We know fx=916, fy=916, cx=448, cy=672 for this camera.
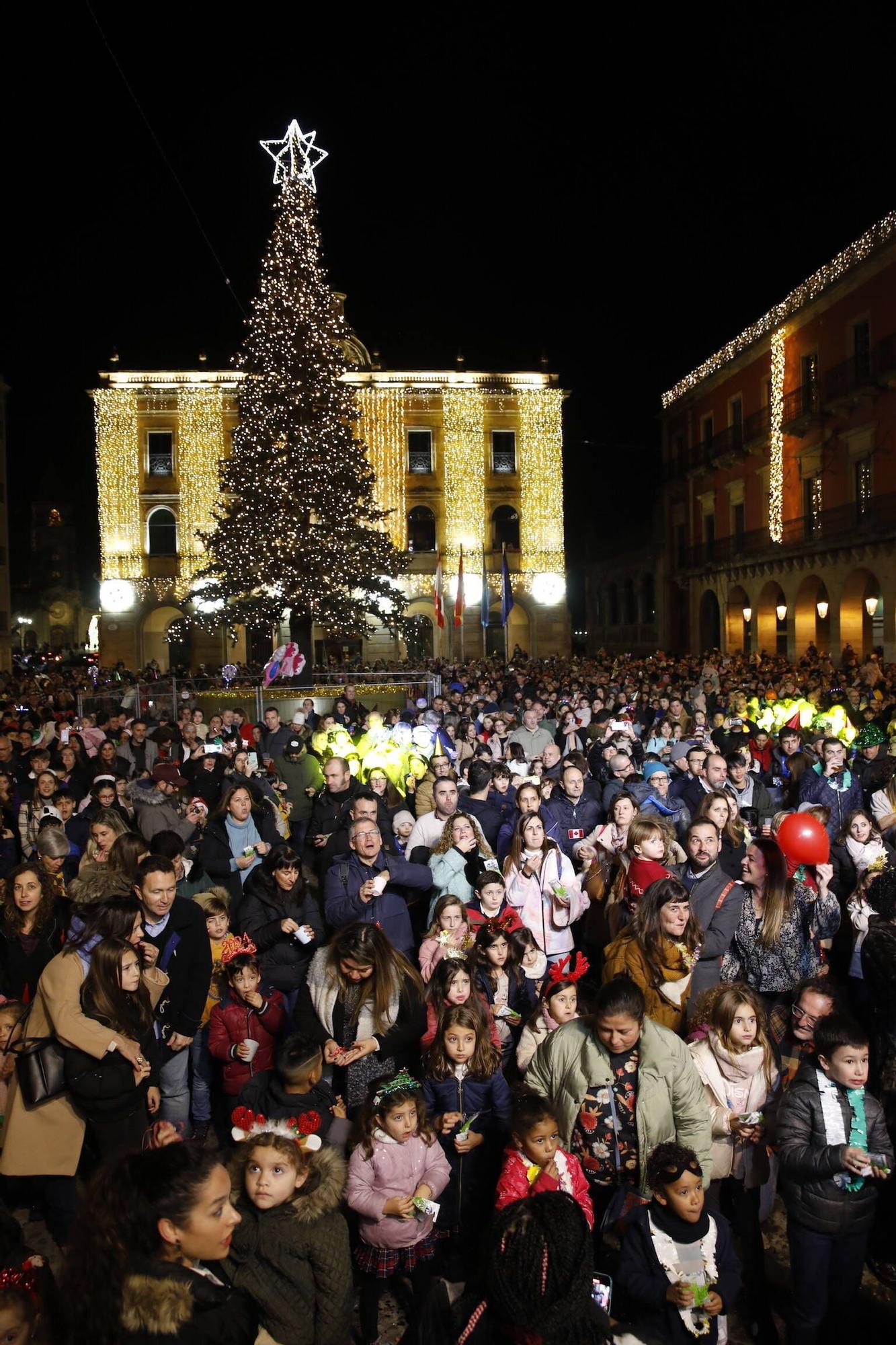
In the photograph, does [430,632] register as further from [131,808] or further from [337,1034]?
[337,1034]

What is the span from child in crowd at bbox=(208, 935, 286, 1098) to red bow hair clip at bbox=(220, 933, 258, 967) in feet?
1.02

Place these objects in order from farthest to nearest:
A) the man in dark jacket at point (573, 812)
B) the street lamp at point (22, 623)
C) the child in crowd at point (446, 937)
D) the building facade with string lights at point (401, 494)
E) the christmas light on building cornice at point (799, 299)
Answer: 1. the street lamp at point (22, 623)
2. the building facade with string lights at point (401, 494)
3. the christmas light on building cornice at point (799, 299)
4. the man in dark jacket at point (573, 812)
5. the child in crowd at point (446, 937)

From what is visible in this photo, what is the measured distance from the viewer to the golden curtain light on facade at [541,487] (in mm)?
41656

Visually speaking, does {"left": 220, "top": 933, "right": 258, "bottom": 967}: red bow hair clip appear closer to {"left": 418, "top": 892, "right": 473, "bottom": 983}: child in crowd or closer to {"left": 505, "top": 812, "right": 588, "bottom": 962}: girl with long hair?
{"left": 418, "top": 892, "right": 473, "bottom": 983}: child in crowd

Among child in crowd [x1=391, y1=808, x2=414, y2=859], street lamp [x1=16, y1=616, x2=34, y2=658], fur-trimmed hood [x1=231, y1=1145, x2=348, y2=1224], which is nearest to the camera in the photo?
fur-trimmed hood [x1=231, y1=1145, x2=348, y2=1224]

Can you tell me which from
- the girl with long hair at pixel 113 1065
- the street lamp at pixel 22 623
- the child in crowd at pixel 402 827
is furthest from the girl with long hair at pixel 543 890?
the street lamp at pixel 22 623

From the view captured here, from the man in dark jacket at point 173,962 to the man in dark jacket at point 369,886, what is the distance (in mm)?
840

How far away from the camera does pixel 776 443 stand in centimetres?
3088

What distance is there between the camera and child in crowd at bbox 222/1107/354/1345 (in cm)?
298

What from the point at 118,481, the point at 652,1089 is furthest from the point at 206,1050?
the point at 118,481

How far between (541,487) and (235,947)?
38377mm

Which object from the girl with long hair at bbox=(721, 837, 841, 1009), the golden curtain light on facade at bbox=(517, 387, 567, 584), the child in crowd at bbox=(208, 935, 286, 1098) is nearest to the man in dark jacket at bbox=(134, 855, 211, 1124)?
the child in crowd at bbox=(208, 935, 286, 1098)

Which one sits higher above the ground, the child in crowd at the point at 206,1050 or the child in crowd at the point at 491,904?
the child in crowd at the point at 491,904

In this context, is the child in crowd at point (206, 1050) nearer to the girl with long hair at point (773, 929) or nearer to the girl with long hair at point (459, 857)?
the girl with long hair at point (459, 857)
